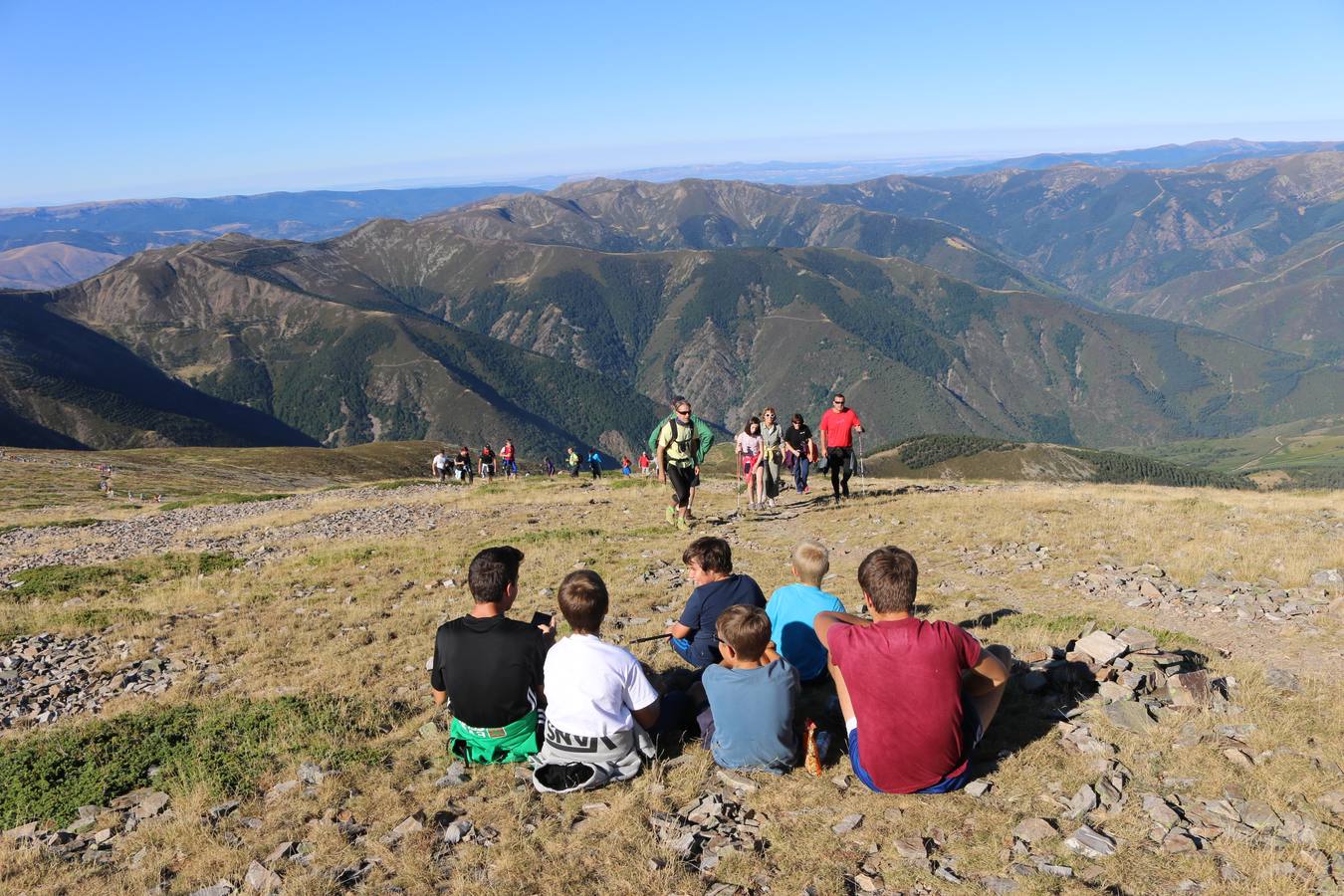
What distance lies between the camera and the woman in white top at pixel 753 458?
25750mm

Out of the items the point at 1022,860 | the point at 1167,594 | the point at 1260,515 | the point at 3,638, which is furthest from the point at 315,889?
the point at 1260,515

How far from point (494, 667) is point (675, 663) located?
165 inches

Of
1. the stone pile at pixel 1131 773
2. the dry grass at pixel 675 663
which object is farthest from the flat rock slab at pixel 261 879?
the stone pile at pixel 1131 773

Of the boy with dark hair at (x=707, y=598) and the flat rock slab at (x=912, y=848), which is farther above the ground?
the boy with dark hair at (x=707, y=598)

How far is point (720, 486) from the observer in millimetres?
35406

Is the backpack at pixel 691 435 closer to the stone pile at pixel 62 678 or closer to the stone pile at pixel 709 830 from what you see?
the stone pile at pixel 62 678

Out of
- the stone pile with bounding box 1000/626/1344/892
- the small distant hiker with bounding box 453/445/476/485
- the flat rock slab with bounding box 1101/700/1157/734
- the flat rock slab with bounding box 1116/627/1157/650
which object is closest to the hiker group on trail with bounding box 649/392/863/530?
the flat rock slab with bounding box 1116/627/1157/650

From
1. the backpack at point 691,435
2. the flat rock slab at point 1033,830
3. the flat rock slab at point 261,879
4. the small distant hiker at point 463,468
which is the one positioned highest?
the backpack at point 691,435

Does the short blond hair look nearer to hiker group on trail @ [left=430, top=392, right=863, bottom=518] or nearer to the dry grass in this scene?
the dry grass

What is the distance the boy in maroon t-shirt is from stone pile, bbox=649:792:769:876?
1318 millimetres

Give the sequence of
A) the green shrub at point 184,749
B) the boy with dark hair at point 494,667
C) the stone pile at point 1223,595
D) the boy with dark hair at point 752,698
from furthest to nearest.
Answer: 1. the stone pile at point 1223,595
2. the green shrub at point 184,749
3. the boy with dark hair at point 494,667
4. the boy with dark hair at point 752,698

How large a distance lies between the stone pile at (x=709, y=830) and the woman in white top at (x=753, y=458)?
60.9 ft

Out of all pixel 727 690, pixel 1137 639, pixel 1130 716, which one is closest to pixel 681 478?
pixel 1137 639

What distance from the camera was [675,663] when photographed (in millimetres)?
11688
